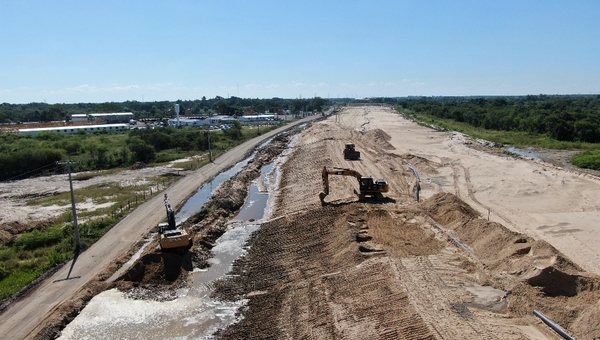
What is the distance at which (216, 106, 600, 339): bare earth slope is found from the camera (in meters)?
15.8

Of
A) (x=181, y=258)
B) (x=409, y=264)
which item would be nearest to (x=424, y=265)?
(x=409, y=264)

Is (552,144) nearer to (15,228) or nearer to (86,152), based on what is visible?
(15,228)

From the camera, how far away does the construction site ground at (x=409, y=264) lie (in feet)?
52.5

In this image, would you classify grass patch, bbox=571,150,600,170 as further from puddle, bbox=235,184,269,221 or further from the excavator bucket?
puddle, bbox=235,184,269,221

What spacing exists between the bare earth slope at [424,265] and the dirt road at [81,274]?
7.21m

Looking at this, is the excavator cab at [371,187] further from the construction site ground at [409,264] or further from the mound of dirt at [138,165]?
the mound of dirt at [138,165]

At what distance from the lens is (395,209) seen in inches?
1185

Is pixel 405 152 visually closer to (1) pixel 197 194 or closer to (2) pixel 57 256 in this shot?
(1) pixel 197 194

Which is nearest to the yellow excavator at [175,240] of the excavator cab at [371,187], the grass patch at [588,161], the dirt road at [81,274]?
the dirt road at [81,274]

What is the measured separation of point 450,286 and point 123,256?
1756cm

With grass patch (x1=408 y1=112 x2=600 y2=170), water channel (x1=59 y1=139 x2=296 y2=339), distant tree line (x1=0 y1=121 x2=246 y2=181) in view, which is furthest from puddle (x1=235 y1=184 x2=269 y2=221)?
grass patch (x1=408 y1=112 x2=600 y2=170)

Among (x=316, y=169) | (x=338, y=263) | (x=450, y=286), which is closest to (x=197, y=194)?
(x=316, y=169)

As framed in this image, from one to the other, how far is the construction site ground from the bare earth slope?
2.5 inches

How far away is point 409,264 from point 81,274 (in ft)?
54.3
